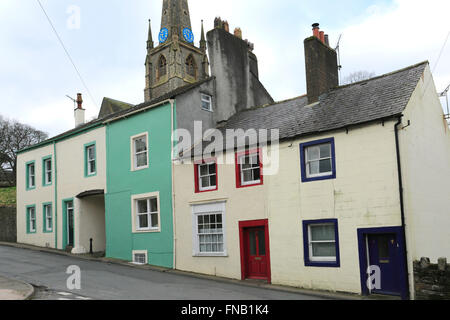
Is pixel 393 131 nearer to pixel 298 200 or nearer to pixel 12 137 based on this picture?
pixel 298 200

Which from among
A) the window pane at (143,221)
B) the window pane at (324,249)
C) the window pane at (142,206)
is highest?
the window pane at (142,206)

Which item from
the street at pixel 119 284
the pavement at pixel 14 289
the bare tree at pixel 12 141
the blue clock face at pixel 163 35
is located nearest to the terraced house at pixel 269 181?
the street at pixel 119 284

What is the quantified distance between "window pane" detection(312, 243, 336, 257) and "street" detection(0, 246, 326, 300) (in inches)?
66.6

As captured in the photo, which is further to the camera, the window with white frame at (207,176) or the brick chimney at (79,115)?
the brick chimney at (79,115)

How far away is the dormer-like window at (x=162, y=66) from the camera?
72.1 meters

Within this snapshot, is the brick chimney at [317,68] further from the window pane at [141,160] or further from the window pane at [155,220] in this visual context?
the window pane at [155,220]

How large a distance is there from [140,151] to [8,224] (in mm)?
14019

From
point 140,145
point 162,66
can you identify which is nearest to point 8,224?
point 140,145

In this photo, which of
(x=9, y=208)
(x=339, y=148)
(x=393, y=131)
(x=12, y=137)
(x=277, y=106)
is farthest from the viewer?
(x=12, y=137)

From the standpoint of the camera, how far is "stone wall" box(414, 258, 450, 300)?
12.3 m

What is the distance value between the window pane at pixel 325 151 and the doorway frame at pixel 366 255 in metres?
2.75
